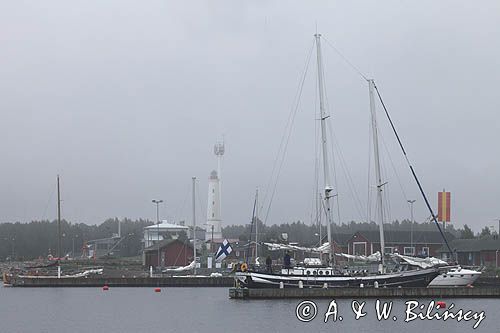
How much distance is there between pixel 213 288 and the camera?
362 feet

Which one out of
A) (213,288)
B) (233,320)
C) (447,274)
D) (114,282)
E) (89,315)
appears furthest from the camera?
(114,282)

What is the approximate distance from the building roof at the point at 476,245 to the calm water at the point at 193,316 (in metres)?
48.6

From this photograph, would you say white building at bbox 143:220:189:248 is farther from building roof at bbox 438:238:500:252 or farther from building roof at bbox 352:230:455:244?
building roof at bbox 438:238:500:252

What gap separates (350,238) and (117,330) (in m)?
93.3

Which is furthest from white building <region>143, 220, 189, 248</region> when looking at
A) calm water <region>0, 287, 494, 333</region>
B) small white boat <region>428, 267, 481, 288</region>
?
small white boat <region>428, 267, 481, 288</region>

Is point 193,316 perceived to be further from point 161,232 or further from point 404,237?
point 161,232

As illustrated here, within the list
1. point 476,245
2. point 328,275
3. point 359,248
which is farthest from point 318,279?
point 359,248

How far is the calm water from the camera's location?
192 feet

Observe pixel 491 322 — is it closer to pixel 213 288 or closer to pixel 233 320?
pixel 233 320

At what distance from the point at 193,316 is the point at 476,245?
238 ft

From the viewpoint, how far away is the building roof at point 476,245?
127250mm

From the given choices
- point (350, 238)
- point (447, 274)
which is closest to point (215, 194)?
point (350, 238)

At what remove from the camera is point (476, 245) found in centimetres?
13112

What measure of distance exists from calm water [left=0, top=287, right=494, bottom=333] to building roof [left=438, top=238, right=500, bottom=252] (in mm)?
48574
